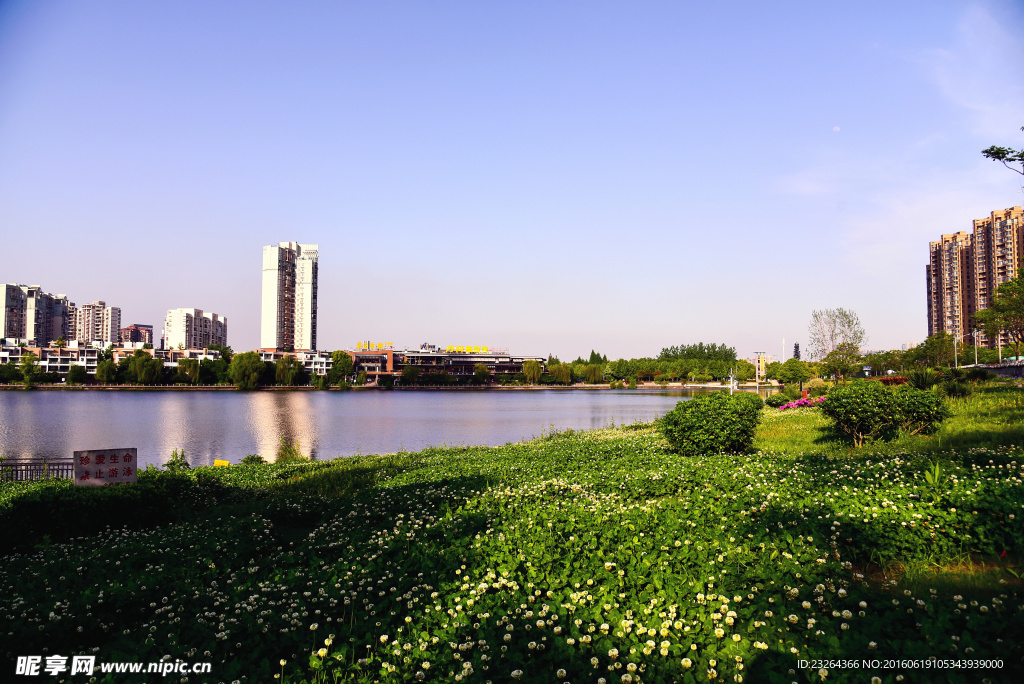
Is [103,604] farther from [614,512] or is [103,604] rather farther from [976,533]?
[976,533]

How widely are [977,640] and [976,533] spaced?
7.71ft

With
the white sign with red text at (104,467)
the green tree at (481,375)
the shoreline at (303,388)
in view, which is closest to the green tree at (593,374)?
the shoreline at (303,388)

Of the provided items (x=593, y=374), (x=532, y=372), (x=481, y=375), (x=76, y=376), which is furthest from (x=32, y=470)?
(x=593, y=374)

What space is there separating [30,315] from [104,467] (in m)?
193

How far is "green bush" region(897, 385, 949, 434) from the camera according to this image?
37.8 feet

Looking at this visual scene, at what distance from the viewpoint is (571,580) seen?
4750mm

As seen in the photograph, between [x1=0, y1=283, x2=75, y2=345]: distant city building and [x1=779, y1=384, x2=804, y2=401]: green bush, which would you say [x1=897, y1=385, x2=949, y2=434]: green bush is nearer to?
[x1=779, y1=384, x2=804, y2=401]: green bush

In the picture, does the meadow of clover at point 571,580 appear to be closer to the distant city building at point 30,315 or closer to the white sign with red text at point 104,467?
the white sign with red text at point 104,467

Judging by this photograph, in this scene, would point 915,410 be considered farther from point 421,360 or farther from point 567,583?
point 421,360

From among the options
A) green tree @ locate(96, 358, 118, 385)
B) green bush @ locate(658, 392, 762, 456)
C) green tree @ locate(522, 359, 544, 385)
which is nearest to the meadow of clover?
green bush @ locate(658, 392, 762, 456)

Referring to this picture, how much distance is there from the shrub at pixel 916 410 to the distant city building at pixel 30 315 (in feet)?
626

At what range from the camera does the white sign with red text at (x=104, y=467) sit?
31.6ft

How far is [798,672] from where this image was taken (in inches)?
132

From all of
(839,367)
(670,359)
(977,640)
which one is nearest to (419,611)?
(977,640)
